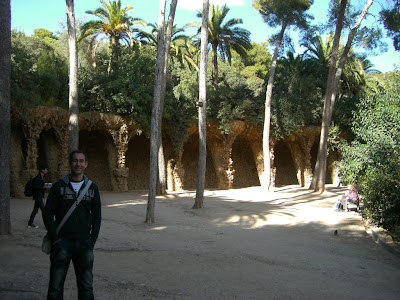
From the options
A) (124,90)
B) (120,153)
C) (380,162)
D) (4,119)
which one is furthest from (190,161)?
(4,119)

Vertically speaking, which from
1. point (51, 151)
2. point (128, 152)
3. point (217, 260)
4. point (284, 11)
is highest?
point (284, 11)

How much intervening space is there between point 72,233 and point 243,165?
23654 mm

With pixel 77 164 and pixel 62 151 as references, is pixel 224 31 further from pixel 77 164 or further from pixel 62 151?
pixel 77 164

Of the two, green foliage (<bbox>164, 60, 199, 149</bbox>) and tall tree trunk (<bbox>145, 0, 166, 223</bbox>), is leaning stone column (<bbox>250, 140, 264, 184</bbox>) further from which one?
tall tree trunk (<bbox>145, 0, 166, 223</bbox>)

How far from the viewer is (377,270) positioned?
6277 millimetres

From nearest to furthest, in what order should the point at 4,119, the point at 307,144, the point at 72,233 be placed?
the point at 72,233
the point at 4,119
the point at 307,144

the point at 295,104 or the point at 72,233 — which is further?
the point at 295,104

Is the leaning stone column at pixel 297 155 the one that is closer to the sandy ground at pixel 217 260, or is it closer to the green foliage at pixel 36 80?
the sandy ground at pixel 217 260

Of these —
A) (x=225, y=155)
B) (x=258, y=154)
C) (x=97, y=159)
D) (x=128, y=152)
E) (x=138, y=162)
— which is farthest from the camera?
(x=258, y=154)

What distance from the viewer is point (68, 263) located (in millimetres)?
3406

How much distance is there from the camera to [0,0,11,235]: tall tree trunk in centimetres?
723

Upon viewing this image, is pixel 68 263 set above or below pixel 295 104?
below

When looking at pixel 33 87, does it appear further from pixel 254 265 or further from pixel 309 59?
pixel 309 59

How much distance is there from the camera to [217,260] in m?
6.37
